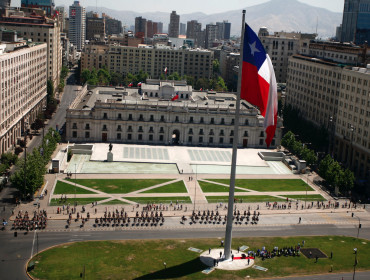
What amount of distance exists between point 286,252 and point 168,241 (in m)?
20.0

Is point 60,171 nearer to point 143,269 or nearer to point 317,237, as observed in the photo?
point 143,269

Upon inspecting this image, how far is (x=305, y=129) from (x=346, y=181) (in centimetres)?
4699

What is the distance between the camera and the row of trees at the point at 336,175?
113 meters

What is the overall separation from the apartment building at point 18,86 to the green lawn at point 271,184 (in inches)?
2243

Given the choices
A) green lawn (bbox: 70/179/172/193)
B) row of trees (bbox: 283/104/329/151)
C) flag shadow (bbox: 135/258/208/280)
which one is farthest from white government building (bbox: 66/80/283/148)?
flag shadow (bbox: 135/258/208/280)

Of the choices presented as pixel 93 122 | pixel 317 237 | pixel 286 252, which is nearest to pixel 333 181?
pixel 317 237

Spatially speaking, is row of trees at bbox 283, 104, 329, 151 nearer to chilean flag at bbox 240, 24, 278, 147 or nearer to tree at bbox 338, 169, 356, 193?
tree at bbox 338, 169, 356, 193

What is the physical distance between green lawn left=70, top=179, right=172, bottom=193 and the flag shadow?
3833 cm

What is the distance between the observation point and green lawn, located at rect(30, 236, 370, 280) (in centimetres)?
7262

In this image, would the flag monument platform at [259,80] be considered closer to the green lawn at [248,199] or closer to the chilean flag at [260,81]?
the chilean flag at [260,81]

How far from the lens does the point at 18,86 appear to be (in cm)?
14300

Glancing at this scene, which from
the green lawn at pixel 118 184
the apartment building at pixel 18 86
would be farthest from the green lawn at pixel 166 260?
the apartment building at pixel 18 86

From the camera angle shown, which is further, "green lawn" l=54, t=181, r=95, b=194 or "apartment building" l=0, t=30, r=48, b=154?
"apartment building" l=0, t=30, r=48, b=154

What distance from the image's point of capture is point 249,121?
158750 mm
